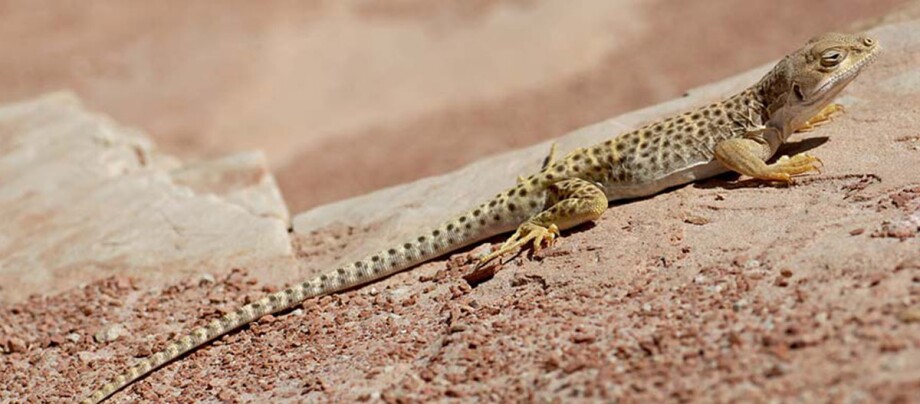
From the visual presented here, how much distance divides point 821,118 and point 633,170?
6.95 feet

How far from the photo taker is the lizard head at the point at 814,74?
27.0 ft

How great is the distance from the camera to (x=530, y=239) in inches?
334

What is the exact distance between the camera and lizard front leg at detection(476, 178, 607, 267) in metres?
8.38

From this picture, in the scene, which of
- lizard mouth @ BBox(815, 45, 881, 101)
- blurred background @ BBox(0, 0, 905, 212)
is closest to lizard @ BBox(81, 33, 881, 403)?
lizard mouth @ BBox(815, 45, 881, 101)

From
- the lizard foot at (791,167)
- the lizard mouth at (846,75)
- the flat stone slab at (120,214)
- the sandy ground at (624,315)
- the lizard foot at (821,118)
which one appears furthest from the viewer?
the flat stone slab at (120,214)

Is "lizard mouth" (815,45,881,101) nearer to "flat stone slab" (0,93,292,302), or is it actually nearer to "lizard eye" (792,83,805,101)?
"lizard eye" (792,83,805,101)

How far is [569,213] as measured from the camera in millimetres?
8383

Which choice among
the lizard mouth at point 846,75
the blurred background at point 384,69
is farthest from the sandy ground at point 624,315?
the blurred background at point 384,69

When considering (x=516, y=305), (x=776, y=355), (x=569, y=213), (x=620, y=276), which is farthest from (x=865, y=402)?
(x=569, y=213)

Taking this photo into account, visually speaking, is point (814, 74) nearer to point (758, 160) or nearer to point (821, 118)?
point (758, 160)

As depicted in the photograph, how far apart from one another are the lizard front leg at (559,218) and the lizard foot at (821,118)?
224cm

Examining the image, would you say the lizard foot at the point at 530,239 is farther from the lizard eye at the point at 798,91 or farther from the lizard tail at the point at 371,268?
the lizard eye at the point at 798,91

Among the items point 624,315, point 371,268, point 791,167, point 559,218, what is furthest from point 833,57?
point 371,268

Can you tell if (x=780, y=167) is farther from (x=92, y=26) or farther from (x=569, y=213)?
(x=92, y=26)
